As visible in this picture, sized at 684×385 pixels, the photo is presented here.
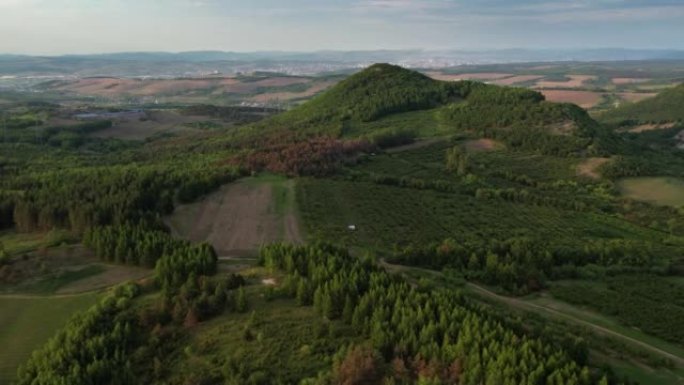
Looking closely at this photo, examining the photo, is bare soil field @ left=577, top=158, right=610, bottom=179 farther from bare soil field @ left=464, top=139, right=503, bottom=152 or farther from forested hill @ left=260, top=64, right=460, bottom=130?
forested hill @ left=260, top=64, right=460, bottom=130

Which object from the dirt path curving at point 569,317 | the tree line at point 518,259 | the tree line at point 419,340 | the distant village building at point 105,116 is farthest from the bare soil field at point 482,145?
the distant village building at point 105,116

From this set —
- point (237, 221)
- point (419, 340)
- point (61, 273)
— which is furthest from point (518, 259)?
point (61, 273)

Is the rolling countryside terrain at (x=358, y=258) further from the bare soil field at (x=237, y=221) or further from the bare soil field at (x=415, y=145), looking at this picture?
the bare soil field at (x=415, y=145)

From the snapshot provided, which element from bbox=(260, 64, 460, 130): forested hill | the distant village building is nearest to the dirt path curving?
bbox=(260, 64, 460, 130): forested hill

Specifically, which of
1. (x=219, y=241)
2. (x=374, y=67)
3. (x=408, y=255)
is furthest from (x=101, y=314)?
(x=374, y=67)

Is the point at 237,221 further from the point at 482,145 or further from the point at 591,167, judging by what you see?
the point at 591,167

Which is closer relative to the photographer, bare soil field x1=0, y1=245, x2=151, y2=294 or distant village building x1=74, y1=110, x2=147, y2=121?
bare soil field x1=0, y1=245, x2=151, y2=294
